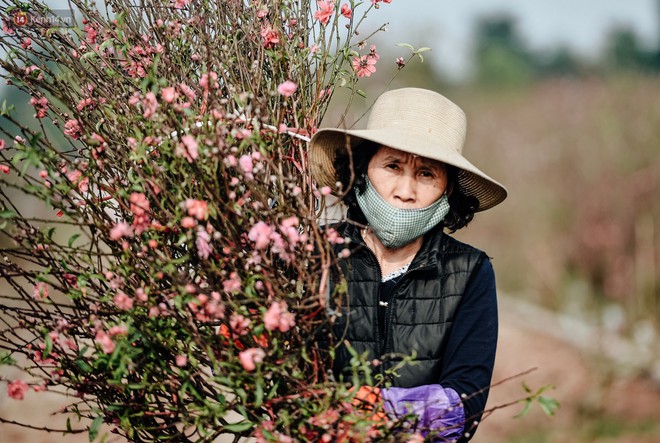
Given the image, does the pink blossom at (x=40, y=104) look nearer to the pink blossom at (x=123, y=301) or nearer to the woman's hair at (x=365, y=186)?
the pink blossom at (x=123, y=301)

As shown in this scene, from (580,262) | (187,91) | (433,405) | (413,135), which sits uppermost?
(580,262)

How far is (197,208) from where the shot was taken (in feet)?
5.33

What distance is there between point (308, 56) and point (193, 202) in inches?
30.3

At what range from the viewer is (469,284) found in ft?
7.38

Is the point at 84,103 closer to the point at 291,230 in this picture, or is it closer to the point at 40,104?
the point at 40,104

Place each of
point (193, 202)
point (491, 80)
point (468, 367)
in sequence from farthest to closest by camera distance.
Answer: point (491, 80), point (468, 367), point (193, 202)

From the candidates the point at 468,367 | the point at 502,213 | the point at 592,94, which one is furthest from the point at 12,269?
the point at 592,94

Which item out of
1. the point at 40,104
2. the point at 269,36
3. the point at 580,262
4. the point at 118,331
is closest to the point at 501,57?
the point at 580,262

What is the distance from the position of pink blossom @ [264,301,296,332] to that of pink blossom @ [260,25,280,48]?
0.88 m

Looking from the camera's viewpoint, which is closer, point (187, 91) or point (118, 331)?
point (118, 331)

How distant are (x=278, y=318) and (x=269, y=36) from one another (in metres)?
0.93

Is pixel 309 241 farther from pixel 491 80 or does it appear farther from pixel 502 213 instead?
pixel 491 80

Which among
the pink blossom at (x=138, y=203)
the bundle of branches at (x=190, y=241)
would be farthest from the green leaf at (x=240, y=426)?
the pink blossom at (x=138, y=203)

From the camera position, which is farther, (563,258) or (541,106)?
(541,106)
